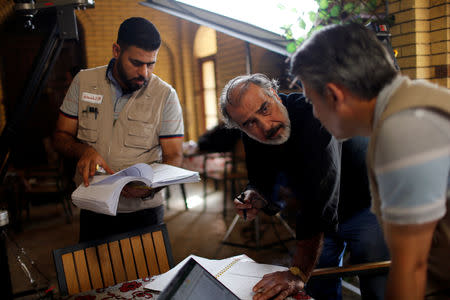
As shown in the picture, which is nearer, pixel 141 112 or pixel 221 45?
pixel 141 112

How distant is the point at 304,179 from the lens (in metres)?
1.25

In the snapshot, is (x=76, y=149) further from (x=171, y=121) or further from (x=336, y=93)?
(x=336, y=93)

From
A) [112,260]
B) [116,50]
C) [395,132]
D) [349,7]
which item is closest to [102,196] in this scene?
[112,260]

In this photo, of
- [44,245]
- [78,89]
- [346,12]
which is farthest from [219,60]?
[78,89]

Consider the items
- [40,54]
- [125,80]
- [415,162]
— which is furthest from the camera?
[40,54]

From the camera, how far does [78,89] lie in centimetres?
174

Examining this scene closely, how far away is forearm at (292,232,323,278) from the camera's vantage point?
113 centimetres

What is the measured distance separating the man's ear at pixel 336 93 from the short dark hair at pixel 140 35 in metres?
1.10

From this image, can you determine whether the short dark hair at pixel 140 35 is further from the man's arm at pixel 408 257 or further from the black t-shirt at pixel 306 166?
the man's arm at pixel 408 257

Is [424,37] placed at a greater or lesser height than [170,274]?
greater

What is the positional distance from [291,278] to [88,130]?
46.5 inches

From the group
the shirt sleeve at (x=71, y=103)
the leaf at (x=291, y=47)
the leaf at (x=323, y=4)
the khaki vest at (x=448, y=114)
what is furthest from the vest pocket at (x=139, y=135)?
the leaf at (x=323, y=4)

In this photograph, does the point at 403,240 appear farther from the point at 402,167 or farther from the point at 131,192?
the point at 131,192

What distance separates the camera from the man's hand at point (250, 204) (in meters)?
1.33
